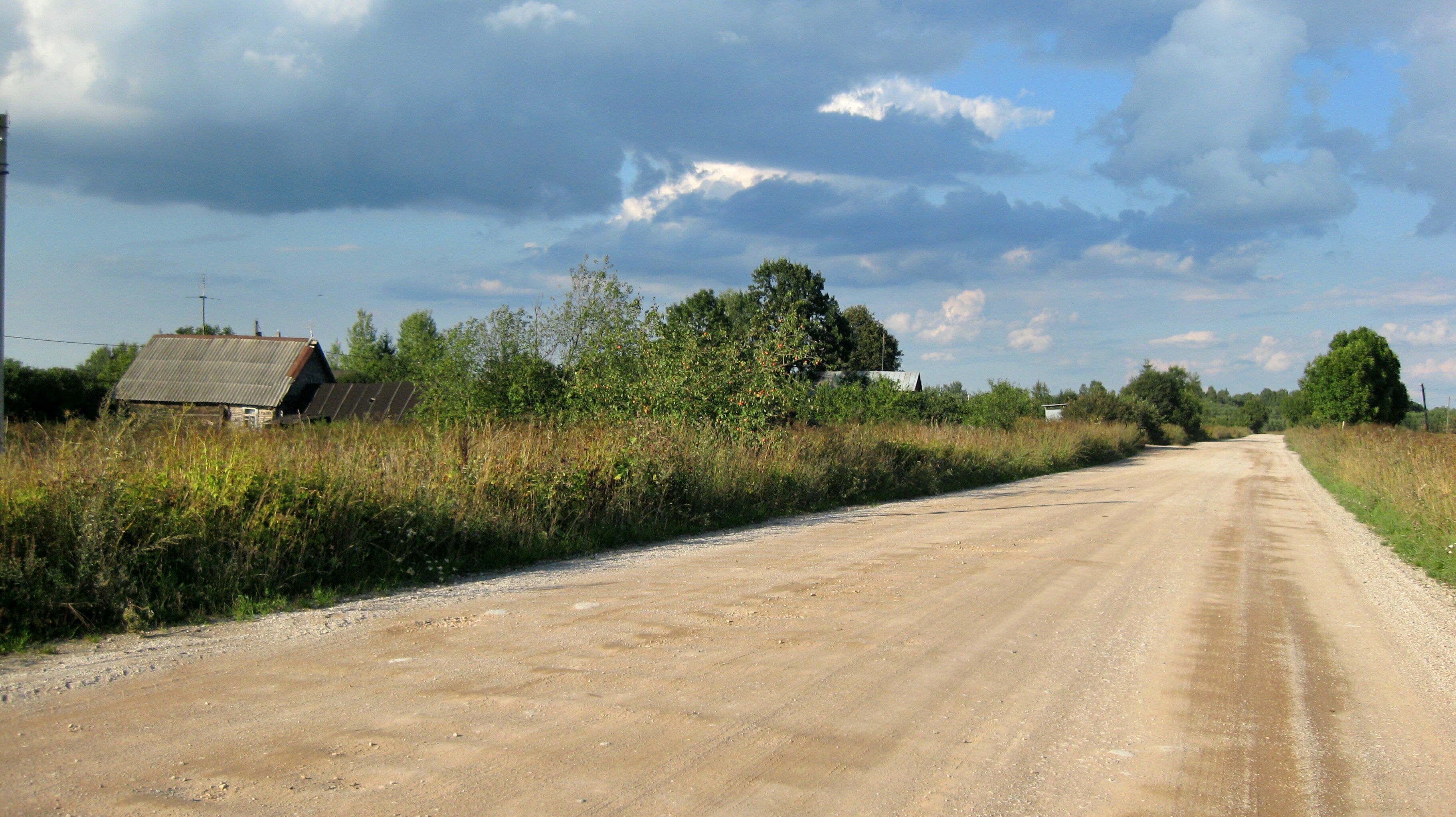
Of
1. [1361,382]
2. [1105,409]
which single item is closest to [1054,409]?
[1105,409]

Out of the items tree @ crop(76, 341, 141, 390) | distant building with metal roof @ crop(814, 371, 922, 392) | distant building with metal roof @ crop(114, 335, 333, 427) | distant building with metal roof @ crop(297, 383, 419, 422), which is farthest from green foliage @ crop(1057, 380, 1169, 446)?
tree @ crop(76, 341, 141, 390)

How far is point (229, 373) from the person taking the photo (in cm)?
4497

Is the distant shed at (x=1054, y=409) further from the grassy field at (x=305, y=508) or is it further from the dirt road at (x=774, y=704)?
the dirt road at (x=774, y=704)

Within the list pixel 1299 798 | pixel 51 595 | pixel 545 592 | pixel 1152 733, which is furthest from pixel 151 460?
pixel 1299 798

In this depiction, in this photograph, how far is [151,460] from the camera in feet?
26.0

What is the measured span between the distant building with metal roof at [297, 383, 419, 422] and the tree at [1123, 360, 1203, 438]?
2457 inches

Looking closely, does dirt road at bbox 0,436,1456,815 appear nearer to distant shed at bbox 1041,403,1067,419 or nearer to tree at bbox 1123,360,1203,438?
distant shed at bbox 1041,403,1067,419

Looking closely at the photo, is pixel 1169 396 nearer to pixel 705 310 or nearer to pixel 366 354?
pixel 705 310

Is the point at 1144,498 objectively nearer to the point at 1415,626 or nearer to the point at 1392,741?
the point at 1415,626

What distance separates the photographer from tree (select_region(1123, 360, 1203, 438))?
268ft

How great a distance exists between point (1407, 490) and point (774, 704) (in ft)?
54.0

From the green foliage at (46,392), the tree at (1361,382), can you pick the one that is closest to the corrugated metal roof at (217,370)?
the green foliage at (46,392)

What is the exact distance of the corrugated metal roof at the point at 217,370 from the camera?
144 feet

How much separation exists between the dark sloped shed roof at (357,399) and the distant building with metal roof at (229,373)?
50.0 inches
